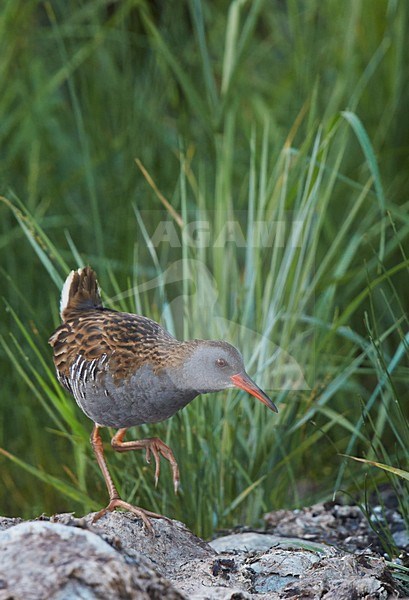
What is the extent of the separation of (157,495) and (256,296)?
2.04ft

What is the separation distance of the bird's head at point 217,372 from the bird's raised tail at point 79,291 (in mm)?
487

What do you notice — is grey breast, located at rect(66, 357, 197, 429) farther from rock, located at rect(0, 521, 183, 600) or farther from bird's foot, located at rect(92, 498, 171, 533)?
rock, located at rect(0, 521, 183, 600)

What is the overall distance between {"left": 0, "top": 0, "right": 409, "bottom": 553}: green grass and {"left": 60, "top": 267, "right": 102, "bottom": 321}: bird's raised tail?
156mm

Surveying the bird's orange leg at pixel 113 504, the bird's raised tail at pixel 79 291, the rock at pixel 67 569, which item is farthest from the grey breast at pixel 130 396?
the rock at pixel 67 569

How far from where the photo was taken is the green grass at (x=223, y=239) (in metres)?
2.68

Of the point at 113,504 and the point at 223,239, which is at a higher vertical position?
the point at 223,239

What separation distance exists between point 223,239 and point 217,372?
1.01 meters

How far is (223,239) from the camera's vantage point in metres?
2.90

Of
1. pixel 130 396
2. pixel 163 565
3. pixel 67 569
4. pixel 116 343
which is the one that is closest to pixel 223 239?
pixel 116 343

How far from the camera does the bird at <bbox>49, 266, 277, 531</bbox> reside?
1947 millimetres

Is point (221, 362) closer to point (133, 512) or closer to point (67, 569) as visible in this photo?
point (133, 512)

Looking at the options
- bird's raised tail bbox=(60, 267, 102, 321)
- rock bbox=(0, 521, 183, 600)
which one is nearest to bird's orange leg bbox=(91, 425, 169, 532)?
bird's raised tail bbox=(60, 267, 102, 321)

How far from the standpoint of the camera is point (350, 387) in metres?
3.27

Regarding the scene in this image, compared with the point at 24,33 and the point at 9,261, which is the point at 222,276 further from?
the point at 24,33
